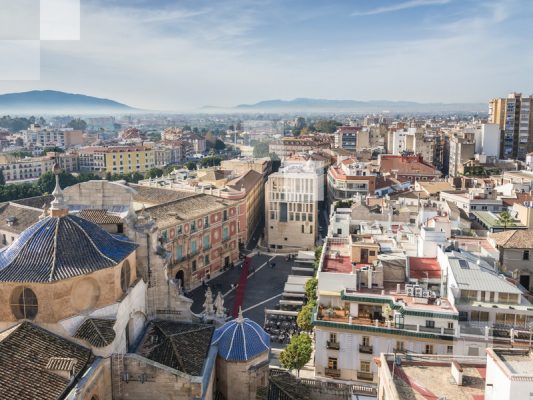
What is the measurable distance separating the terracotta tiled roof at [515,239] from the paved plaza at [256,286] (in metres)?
16.2

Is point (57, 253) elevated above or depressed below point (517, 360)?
above

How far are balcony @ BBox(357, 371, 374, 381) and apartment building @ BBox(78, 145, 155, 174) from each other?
87.0 metres

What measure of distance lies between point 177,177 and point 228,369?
47.1 m

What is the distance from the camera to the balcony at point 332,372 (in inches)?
1017

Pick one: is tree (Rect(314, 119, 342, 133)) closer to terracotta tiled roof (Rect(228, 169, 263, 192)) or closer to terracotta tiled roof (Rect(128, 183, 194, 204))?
terracotta tiled roof (Rect(228, 169, 263, 192))

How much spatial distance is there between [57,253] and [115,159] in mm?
93276

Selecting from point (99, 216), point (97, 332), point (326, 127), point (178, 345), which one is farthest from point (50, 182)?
point (326, 127)

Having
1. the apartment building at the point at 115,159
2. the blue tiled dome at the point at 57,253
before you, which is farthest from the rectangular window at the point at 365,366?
the apartment building at the point at 115,159

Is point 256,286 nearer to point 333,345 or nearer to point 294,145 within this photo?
point 333,345

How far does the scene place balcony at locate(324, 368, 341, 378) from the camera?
25.8 m

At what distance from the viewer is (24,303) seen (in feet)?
53.2

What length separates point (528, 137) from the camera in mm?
88688

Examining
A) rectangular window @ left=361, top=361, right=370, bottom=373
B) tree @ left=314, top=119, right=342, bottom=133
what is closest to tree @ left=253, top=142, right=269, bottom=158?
tree @ left=314, top=119, right=342, bottom=133

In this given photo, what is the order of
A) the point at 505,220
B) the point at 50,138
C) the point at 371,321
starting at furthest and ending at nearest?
1. the point at 50,138
2. the point at 505,220
3. the point at 371,321
